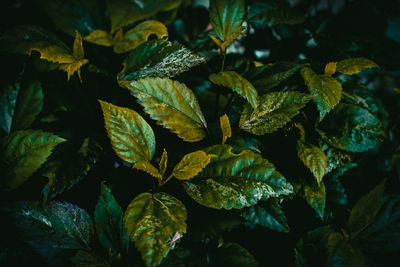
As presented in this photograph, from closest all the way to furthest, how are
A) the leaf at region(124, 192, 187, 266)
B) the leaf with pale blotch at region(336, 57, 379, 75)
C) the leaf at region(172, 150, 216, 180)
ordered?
the leaf at region(124, 192, 187, 266) → the leaf at region(172, 150, 216, 180) → the leaf with pale blotch at region(336, 57, 379, 75)

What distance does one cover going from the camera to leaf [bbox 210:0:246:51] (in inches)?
28.5

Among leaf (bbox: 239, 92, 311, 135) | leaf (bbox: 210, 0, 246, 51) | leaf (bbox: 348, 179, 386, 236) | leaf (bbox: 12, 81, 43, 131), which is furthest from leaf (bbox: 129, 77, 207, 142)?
leaf (bbox: 348, 179, 386, 236)

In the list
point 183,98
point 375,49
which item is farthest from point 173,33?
point 375,49

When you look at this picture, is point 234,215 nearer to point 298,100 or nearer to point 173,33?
point 298,100

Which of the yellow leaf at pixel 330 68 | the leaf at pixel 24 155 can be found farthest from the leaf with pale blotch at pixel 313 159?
the leaf at pixel 24 155

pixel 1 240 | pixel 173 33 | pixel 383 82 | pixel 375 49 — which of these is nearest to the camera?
pixel 1 240

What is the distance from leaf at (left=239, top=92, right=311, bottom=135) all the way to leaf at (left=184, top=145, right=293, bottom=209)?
0.08m

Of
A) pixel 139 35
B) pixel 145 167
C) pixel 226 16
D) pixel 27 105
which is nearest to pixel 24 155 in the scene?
pixel 27 105

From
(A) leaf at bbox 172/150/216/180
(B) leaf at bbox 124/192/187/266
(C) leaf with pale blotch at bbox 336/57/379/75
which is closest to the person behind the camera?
(B) leaf at bbox 124/192/187/266

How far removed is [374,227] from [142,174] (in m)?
0.69

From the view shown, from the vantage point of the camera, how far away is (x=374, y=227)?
2.53 feet

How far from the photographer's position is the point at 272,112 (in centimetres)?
64

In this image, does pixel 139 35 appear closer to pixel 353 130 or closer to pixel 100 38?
pixel 100 38

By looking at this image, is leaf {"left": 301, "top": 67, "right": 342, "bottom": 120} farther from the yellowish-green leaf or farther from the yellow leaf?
the yellowish-green leaf
